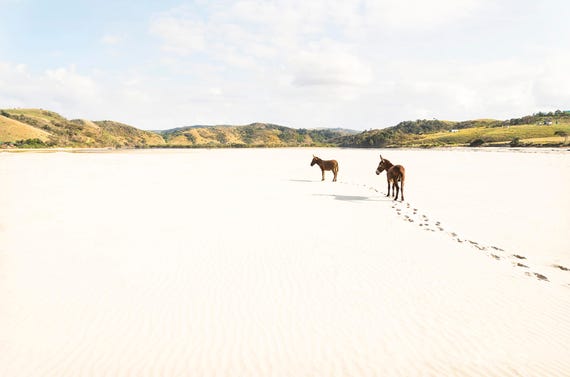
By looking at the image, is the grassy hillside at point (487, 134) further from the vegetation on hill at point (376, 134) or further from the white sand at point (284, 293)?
the white sand at point (284, 293)

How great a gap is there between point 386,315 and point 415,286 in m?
1.55

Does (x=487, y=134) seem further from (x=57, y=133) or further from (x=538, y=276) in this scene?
(x=57, y=133)

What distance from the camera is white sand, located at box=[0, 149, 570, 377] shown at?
4652 mm

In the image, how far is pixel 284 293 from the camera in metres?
6.66

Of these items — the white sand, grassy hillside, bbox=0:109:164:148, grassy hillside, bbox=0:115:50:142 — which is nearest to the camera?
the white sand

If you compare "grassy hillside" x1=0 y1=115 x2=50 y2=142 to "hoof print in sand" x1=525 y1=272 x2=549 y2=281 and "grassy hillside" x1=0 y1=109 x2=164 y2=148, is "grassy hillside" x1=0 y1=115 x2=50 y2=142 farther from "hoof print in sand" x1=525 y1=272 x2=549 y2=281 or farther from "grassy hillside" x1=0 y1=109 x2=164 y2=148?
"hoof print in sand" x1=525 y1=272 x2=549 y2=281

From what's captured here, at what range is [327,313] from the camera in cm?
584

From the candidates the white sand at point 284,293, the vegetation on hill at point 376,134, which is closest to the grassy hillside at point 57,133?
the vegetation on hill at point 376,134

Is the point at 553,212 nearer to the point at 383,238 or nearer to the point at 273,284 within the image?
the point at 383,238

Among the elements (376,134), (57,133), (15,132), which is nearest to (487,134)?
(376,134)

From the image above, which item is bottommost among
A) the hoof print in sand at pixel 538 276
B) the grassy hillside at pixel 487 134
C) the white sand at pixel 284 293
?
the hoof print in sand at pixel 538 276

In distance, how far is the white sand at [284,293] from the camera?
15.3ft

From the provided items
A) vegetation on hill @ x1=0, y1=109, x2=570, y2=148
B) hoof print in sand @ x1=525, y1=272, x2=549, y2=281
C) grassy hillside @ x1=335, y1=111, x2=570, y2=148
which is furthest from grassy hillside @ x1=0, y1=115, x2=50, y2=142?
hoof print in sand @ x1=525, y1=272, x2=549, y2=281

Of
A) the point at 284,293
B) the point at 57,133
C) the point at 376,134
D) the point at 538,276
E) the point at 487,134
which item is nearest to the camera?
the point at 284,293
